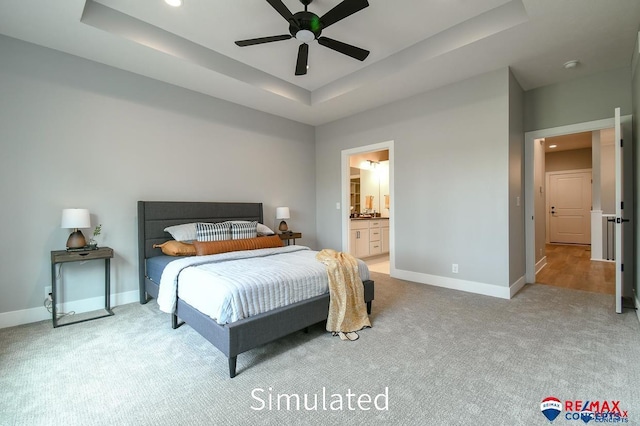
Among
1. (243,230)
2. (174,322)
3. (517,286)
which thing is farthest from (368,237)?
(174,322)

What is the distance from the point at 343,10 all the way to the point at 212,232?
2695 mm

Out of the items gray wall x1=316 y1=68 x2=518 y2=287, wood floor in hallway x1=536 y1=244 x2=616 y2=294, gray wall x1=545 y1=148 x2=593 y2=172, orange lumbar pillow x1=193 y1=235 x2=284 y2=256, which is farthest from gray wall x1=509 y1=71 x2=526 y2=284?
gray wall x1=545 y1=148 x2=593 y2=172

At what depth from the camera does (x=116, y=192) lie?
3355 mm

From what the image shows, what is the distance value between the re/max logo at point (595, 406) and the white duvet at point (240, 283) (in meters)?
1.68

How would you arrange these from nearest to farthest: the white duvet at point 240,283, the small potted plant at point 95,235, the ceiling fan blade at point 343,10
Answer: the white duvet at point 240,283
the ceiling fan blade at point 343,10
the small potted plant at point 95,235

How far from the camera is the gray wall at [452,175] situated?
11.4 feet

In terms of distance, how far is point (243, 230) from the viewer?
3814 millimetres

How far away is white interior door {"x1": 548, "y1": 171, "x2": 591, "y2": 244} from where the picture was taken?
7812mm

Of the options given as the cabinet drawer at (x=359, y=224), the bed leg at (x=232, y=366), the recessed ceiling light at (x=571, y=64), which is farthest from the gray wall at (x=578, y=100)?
the bed leg at (x=232, y=366)

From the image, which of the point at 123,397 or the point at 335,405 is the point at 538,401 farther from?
the point at 123,397

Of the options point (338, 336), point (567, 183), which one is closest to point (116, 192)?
point (338, 336)

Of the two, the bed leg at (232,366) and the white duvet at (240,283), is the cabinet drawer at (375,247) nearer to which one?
the white duvet at (240,283)

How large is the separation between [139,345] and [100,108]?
104 inches

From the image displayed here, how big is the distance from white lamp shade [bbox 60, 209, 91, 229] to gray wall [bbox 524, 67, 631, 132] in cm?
560
